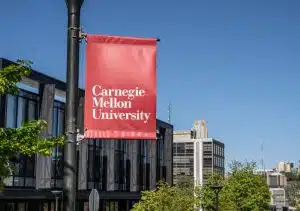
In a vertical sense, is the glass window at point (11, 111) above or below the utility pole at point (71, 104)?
above

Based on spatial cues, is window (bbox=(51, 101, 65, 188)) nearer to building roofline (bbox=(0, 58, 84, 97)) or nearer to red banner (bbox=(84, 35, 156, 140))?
building roofline (bbox=(0, 58, 84, 97))

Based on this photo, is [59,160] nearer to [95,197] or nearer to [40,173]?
[40,173]

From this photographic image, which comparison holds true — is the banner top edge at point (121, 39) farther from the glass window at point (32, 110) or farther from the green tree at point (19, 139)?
the glass window at point (32, 110)

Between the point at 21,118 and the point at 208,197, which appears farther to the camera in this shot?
the point at 208,197

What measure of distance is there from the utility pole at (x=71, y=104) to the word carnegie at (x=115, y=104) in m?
0.70

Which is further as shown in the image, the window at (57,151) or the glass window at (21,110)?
the window at (57,151)

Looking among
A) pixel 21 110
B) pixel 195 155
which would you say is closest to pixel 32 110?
pixel 21 110

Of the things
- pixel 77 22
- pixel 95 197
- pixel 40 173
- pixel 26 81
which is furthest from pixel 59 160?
pixel 77 22

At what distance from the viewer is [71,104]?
7.65 metres

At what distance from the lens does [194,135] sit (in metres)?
190

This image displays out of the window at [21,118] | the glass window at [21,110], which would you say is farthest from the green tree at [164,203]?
the glass window at [21,110]

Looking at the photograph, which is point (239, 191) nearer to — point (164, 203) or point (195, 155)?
point (164, 203)

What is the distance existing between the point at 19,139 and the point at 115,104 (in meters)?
3.57

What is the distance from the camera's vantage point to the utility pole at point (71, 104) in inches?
298
